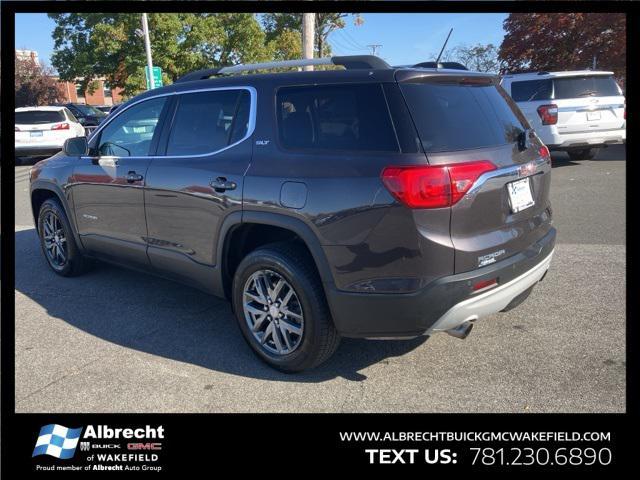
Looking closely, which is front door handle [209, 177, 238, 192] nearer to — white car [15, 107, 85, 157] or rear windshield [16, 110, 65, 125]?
white car [15, 107, 85, 157]

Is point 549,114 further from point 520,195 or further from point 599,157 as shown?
point 520,195

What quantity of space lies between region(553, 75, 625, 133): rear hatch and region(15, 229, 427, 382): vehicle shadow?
827 cm

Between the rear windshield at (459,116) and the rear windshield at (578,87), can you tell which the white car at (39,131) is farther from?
the rear windshield at (459,116)

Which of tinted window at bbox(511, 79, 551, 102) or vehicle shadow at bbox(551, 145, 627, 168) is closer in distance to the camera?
tinted window at bbox(511, 79, 551, 102)

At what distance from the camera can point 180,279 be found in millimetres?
3953

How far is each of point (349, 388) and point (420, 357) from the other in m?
0.59

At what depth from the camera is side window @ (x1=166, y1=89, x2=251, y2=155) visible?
344 cm

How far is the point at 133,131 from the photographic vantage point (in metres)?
4.38

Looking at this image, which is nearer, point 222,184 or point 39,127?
point 222,184

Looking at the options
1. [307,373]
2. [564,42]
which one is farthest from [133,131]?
[564,42]

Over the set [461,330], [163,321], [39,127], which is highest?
[39,127]

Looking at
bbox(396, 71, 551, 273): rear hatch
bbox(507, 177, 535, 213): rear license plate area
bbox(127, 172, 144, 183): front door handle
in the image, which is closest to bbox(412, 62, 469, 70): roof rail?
bbox(396, 71, 551, 273): rear hatch

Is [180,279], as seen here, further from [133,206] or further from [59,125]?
[59,125]

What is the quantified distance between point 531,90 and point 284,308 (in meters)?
9.52
